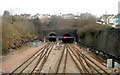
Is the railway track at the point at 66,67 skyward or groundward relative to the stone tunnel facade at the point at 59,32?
groundward

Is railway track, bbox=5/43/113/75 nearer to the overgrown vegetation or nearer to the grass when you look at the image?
the grass

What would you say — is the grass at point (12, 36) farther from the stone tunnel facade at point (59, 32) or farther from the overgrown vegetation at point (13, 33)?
the stone tunnel facade at point (59, 32)

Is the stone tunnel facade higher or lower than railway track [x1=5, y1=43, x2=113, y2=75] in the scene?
higher

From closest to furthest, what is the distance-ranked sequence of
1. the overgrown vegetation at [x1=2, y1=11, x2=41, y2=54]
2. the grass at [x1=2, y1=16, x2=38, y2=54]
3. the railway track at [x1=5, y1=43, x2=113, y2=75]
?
the railway track at [x1=5, y1=43, x2=113, y2=75], the grass at [x1=2, y1=16, x2=38, y2=54], the overgrown vegetation at [x1=2, y1=11, x2=41, y2=54]

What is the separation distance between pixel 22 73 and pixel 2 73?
4.66 ft

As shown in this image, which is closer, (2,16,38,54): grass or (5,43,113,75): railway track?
(5,43,113,75): railway track

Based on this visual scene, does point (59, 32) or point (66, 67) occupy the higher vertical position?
point (59, 32)

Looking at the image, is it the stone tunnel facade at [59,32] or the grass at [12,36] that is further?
the stone tunnel facade at [59,32]

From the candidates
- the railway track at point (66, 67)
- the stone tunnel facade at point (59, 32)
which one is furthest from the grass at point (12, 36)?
the stone tunnel facade at point (59, 32)

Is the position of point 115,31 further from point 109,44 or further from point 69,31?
point 69,31

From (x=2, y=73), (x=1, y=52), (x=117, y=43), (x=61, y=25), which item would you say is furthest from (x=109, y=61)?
(x=61, y=25)

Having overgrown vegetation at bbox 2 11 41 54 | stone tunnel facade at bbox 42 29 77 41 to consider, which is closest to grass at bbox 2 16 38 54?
overgrown vegetation at bbox 2 11 41 54

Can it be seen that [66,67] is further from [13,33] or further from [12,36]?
[13,33]

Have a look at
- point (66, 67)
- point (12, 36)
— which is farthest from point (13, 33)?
point (66, 67)
